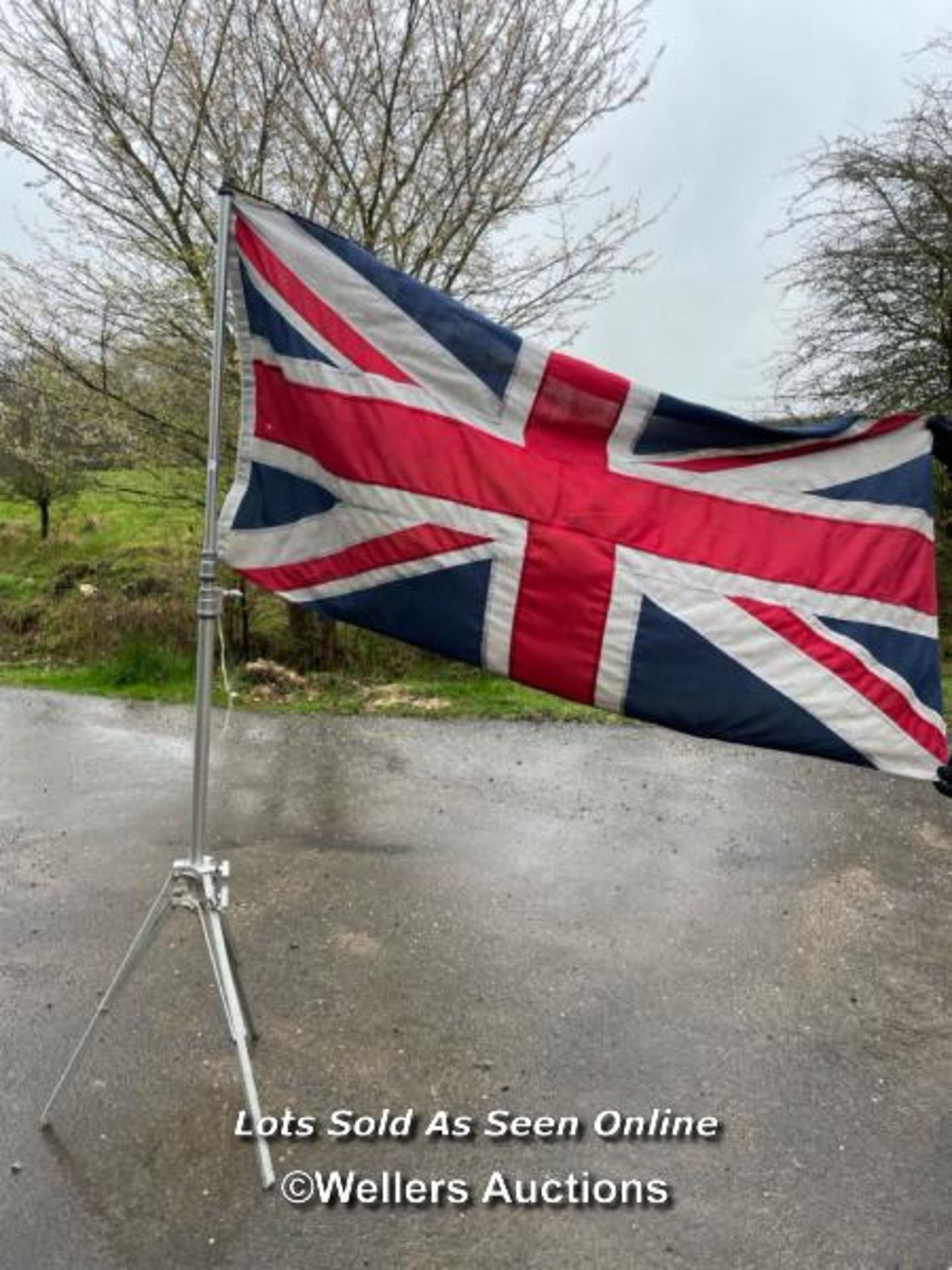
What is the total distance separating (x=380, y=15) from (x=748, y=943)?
7716mm

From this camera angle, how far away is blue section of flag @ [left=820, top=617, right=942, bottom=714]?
282 cm

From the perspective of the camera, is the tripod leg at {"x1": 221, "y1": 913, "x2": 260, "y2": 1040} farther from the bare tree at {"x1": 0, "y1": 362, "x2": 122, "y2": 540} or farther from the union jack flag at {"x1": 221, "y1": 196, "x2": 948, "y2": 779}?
the bare tree at {"x1": 0, "y1": 362, "x2": 122, "y2": 540}

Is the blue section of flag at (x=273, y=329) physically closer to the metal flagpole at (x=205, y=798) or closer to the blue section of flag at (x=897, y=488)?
the metal flagpole at (x=205, y=798)

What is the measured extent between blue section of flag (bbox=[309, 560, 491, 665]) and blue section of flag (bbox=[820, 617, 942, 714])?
3.66 ft

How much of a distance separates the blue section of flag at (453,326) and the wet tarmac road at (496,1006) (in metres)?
2.22

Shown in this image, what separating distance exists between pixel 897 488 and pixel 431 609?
58.9 inches

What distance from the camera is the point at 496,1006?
3.35 m

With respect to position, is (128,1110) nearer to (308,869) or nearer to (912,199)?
(308,869)

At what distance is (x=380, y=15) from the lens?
25.1 ft

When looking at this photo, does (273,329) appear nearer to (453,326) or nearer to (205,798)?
(453,326)

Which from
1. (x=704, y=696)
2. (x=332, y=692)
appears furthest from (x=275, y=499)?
(x=332, y=692)

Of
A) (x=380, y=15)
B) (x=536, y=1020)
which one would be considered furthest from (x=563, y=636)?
(x=380, y=15)

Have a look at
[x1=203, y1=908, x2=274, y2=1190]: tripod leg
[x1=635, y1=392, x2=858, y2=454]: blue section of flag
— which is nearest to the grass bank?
[x1=203, y1=908, x2=274, y2=1190]: tripod leg

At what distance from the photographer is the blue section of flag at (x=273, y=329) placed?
2891 millimetres
